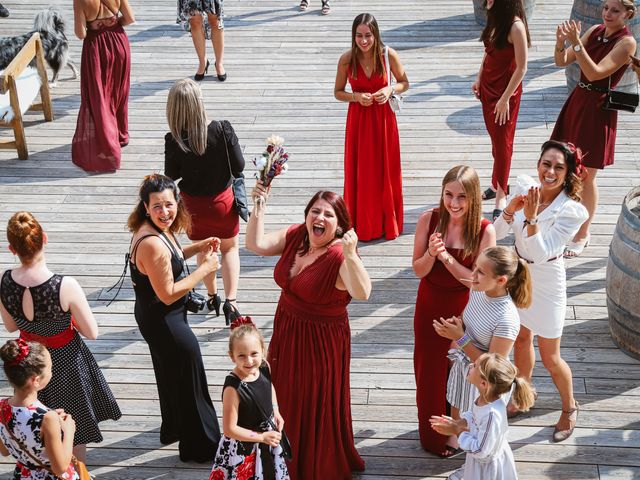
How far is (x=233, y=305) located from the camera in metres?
5.93

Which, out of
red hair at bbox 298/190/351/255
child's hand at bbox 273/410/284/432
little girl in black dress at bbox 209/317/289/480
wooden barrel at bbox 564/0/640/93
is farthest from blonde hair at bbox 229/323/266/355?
wooden barrel at bbox 564/0/640/93

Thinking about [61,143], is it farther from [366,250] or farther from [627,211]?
[627,211]

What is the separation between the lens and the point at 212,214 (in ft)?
18.4

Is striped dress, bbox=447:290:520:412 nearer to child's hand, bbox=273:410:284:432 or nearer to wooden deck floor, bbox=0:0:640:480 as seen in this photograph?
wooden deck floor, bbox=0:0:640:480

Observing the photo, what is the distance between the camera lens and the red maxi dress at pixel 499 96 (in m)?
6.44

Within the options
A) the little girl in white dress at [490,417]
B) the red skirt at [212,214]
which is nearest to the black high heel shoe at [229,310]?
the red skirt at [212,214]

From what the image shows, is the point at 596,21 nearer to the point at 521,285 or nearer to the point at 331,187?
the point at 331,187

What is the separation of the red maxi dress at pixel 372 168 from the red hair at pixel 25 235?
2.84 m

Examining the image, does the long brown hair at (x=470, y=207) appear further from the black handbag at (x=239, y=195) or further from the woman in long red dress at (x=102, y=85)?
the woman in long red dress at (x=102, y=85)

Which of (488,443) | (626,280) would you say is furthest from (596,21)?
(488,443)

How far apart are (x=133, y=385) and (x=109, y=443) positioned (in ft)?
1.62

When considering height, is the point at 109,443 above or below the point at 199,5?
below

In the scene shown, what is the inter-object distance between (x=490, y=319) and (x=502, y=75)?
2.82 metres

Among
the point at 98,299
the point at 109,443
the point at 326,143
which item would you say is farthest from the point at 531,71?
the point at 109,443
